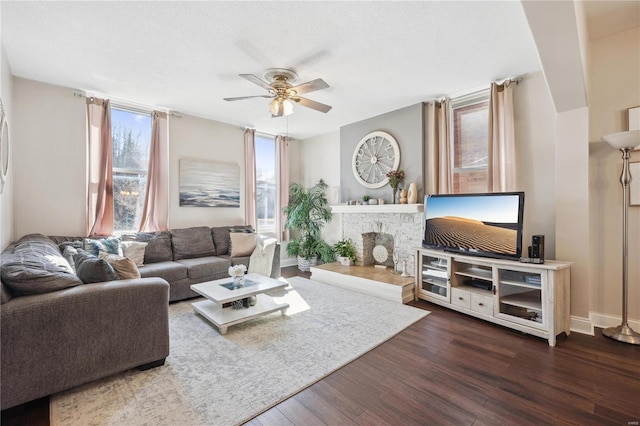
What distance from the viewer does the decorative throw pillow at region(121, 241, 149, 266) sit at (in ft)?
12.0

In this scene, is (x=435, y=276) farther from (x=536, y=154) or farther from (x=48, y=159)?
(x=48, y=159)

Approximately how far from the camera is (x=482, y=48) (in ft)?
9.09

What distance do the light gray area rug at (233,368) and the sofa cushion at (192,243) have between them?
101 centimetres

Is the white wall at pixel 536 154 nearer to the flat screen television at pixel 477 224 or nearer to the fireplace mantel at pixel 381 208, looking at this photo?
the flat screen television at pixel 477 224

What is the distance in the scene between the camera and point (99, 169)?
12.8 ft

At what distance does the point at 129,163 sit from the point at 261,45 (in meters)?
2.99

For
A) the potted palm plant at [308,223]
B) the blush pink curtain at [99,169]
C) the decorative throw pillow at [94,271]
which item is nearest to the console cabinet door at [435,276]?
the potted palm plant at [308,223]

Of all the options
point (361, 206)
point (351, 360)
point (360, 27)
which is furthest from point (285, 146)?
point (351, 360)

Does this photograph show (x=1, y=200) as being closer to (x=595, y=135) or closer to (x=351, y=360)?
(x=351, y=360)

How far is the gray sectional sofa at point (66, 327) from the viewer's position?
1614mm

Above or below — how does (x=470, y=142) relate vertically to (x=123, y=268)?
above

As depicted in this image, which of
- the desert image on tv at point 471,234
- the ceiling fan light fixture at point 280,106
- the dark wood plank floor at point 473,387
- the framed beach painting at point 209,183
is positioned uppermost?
the ceiling fan light fixture at point 280,106

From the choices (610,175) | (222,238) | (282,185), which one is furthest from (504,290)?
(282,185)

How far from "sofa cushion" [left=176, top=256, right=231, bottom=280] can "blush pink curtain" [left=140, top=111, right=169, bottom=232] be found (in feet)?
2.70
